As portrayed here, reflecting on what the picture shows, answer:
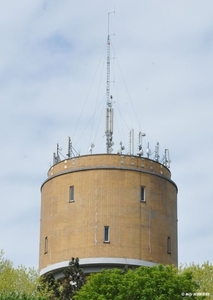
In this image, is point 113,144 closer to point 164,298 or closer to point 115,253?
point 115,253

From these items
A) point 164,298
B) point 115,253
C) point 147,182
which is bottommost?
point 164,298

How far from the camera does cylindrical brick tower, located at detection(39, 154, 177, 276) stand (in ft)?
204

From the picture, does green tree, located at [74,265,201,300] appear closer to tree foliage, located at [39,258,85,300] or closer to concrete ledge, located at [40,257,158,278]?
tree foliage, located at [39,258,85,300]

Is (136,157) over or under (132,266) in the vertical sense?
over

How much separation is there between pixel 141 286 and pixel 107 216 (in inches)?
390

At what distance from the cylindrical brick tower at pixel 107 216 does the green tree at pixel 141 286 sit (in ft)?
25.0

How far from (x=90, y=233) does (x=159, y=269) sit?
8967mm

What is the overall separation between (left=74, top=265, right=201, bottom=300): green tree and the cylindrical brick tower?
761 centimetres

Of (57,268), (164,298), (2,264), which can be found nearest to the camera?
(164,298)

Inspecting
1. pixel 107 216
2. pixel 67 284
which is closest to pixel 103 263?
pixel 107 216

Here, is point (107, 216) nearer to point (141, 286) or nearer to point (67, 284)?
Answer: point (67, 284)

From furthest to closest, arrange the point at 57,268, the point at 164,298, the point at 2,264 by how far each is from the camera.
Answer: the point at 57,268 → the point at 2,264 → the point at 164,298

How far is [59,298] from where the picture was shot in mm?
58969

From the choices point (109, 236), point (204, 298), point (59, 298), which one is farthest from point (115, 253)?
point (204, 298)
